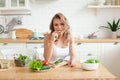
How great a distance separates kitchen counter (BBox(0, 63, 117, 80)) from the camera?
1.92 metres

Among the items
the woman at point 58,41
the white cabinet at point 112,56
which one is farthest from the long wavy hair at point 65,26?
the white cabinet at point 112,56

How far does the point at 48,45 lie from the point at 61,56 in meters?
0.21

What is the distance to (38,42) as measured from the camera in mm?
4008

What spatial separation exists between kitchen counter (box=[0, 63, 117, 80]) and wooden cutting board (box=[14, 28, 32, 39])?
222cm

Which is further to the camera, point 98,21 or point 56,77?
point 98,21

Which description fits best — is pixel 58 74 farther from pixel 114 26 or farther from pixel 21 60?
pixel 114 26

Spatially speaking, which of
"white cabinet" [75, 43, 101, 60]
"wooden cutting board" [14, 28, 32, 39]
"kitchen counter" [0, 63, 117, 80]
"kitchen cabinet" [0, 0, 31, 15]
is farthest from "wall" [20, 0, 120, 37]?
"kitchen counter" [0, 63, 117, 80]

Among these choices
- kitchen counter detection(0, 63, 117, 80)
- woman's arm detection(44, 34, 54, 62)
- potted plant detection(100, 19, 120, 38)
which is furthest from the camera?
potted plant detection(100, 19, 120, 38)

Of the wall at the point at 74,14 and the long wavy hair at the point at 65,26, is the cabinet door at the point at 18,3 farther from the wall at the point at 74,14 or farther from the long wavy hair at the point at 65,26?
the long wavy hair at the point at 65,26

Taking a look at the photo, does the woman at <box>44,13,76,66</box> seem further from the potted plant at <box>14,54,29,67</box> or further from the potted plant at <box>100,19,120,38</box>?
the potted plant at <box>100,19,120,38</box>

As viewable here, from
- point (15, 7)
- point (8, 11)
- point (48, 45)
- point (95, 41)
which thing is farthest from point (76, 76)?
point (8, 11)

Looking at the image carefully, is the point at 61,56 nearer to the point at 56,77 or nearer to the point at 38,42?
the point at 56,77

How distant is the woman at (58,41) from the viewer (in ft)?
8.61

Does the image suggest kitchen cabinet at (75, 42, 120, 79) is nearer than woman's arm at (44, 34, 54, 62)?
No
